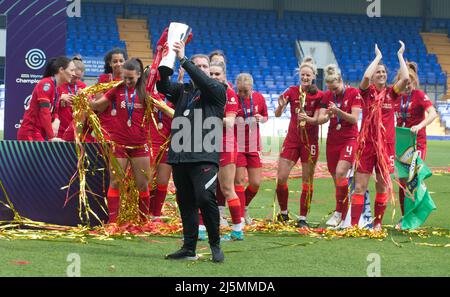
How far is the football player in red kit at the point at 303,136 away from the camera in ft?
31.2

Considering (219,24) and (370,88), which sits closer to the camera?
(370,88)

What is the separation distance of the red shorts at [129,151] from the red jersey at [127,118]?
4cm

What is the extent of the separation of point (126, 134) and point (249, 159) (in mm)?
1615

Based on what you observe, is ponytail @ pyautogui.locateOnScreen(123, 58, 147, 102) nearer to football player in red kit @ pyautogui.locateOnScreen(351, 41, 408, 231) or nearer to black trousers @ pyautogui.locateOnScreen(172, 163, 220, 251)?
black trousers @ pyautogui.locateOnScreen(172, 163, 220, 251)

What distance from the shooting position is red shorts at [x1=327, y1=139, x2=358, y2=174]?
30.0ft

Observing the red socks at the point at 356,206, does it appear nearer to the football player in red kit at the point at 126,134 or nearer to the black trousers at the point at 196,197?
the football player in red kit at the point at 126,134

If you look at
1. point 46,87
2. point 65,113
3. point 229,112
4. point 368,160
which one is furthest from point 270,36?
point 229,112

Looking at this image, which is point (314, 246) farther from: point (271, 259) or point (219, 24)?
point (219, 24)

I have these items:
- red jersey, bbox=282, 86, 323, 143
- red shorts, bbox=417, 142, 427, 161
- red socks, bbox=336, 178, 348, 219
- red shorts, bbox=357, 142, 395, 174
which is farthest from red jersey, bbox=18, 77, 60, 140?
red shorts, bbox=417, 142, 427, 161

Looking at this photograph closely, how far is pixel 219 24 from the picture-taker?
42.0m

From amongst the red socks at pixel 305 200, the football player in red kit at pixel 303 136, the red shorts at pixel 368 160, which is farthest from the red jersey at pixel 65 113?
the red shorts at pixel 368 160

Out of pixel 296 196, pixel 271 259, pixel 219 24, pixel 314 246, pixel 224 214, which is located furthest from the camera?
pixel 219 24
